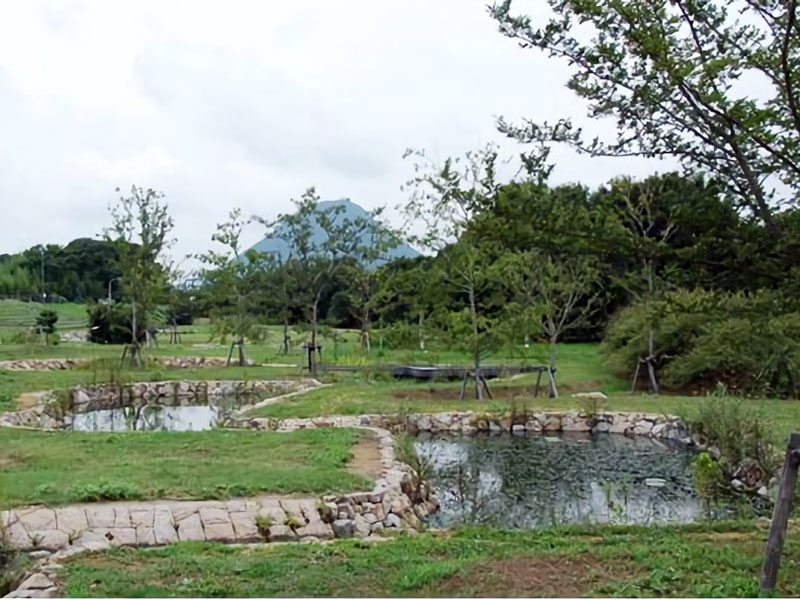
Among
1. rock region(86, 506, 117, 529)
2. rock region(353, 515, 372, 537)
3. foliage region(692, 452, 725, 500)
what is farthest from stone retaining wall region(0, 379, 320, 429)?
foliage region(692, 452, 725, 500)

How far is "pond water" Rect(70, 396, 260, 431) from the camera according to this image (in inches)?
500

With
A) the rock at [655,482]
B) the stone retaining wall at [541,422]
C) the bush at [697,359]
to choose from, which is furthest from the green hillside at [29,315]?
the rock at [655,482]

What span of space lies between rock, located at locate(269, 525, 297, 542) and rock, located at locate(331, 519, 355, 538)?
1.08 feet

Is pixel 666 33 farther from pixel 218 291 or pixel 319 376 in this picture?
pixel 218 291

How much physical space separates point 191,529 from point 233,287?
45.5 feet

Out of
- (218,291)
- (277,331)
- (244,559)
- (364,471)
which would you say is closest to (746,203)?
(244,559)

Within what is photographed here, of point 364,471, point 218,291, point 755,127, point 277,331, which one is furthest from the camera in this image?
point 277,331

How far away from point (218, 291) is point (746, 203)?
54.9 ft

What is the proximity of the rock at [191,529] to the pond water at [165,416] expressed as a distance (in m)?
5.90

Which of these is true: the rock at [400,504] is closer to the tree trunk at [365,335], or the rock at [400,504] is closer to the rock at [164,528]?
the rock at [164,528]

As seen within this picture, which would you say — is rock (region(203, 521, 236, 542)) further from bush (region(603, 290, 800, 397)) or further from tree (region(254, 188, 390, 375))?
tree (region(254, 188, 390, 375))

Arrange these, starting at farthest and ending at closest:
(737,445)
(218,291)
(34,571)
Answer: (218,291), (737,445), (34,571)

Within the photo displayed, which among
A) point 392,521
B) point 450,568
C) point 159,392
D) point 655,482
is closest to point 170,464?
point 392,521

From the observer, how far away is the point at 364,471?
754cm
